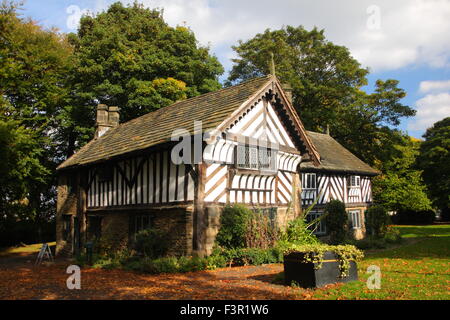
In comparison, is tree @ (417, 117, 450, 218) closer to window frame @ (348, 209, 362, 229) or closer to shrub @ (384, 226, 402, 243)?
window frame @ (348, 209, 362, 229)

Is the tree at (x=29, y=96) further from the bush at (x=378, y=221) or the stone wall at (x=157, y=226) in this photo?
the bush at (x=378, y=221)

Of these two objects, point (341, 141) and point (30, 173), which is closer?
point (30, 173)

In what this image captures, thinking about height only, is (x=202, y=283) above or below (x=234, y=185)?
below

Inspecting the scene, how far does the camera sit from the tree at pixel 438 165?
125 feet

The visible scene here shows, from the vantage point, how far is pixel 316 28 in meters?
33.8

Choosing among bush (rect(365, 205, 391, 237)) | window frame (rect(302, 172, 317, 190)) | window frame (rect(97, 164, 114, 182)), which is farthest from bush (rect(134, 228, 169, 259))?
bush (rect(365, 205, 391, 237))

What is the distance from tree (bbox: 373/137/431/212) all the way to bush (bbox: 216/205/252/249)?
24.2m

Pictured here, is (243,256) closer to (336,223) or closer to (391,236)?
(336,223)

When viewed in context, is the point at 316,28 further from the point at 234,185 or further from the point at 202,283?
the point at 202,283

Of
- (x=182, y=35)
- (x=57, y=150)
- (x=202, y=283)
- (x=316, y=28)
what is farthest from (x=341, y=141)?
(x=202, y=283)

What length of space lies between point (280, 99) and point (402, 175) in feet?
86.3

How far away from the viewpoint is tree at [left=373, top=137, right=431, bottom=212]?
110 ft

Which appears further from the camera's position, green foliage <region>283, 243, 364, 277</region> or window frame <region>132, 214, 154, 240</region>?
window frame <region>132, 214, 154, 240</region>

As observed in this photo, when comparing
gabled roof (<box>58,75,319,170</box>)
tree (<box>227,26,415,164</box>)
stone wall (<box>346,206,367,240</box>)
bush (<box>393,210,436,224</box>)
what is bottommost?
bush (<box>393,210,436,224</box>)
